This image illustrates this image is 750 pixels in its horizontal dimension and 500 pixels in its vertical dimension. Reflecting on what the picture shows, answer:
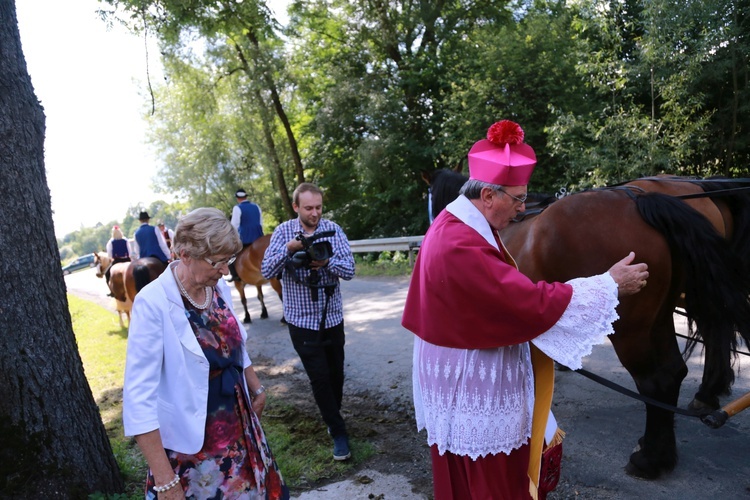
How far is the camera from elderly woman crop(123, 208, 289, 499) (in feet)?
6.78

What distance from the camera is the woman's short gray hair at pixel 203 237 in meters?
2.21

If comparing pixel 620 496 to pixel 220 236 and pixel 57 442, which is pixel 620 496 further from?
pixel 57 442

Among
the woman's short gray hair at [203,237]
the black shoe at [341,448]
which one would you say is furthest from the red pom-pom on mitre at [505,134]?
the black shoe at [341,448]

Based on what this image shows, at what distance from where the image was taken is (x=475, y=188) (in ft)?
7.56

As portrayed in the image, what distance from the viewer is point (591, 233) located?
355 centimetres

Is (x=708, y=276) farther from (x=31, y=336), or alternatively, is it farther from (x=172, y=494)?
(x=31, y=336)

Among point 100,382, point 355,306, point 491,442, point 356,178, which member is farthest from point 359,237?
point 491,442

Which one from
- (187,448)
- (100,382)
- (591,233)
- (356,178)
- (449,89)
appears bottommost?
(100,382)

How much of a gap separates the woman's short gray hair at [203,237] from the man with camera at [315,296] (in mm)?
1705

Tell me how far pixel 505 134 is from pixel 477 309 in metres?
0.74

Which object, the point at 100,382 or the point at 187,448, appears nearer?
the point at 187,448

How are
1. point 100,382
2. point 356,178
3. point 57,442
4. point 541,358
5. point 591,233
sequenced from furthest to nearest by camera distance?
point 356,178
point 100,382
point 591,233
point 57,442
point 541,358

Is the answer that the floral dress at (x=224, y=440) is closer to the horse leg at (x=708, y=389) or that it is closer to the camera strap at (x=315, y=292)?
the camera strap at (x=315, y=292)

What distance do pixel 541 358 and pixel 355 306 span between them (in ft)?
23.7
